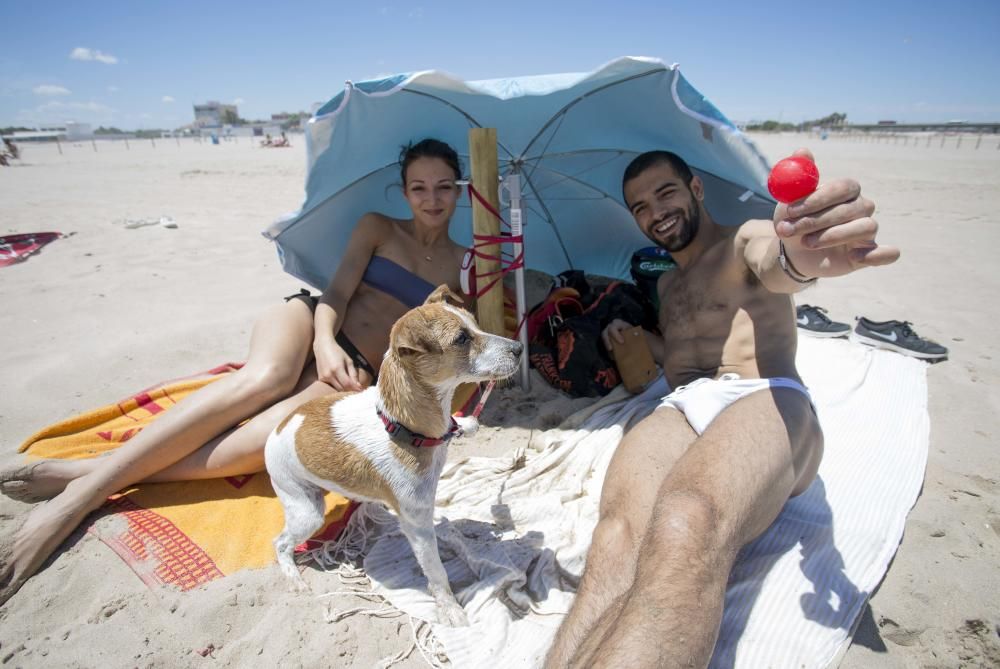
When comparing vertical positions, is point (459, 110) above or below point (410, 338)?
above

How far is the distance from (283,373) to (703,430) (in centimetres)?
254

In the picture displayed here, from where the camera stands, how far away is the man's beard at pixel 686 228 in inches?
125

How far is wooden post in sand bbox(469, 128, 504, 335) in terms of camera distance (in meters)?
3.33

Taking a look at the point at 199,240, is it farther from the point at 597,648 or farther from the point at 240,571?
the point at 597,648

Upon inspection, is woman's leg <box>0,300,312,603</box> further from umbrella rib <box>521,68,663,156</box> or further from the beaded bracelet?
the beaded bracelet

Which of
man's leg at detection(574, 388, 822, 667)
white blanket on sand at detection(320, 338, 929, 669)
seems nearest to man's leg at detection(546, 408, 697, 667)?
man's leg at detection(574, 388, 822, 667)

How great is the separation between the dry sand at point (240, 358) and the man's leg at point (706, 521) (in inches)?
28.5

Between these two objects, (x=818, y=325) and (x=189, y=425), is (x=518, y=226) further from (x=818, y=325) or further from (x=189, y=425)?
A: (x=818, y=325)

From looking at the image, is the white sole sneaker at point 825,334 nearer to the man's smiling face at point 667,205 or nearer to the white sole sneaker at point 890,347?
the white sole sneaker at point 890,347

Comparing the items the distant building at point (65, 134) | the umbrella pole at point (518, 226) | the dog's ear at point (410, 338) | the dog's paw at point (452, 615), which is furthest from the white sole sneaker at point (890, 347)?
the distant building at point (65, 134)

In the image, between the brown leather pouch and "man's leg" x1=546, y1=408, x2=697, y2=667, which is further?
the brown leather pouch

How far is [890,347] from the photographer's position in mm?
4594

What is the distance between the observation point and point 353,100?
3227 millimetres

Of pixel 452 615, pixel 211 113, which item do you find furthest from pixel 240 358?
pixel 211 113
